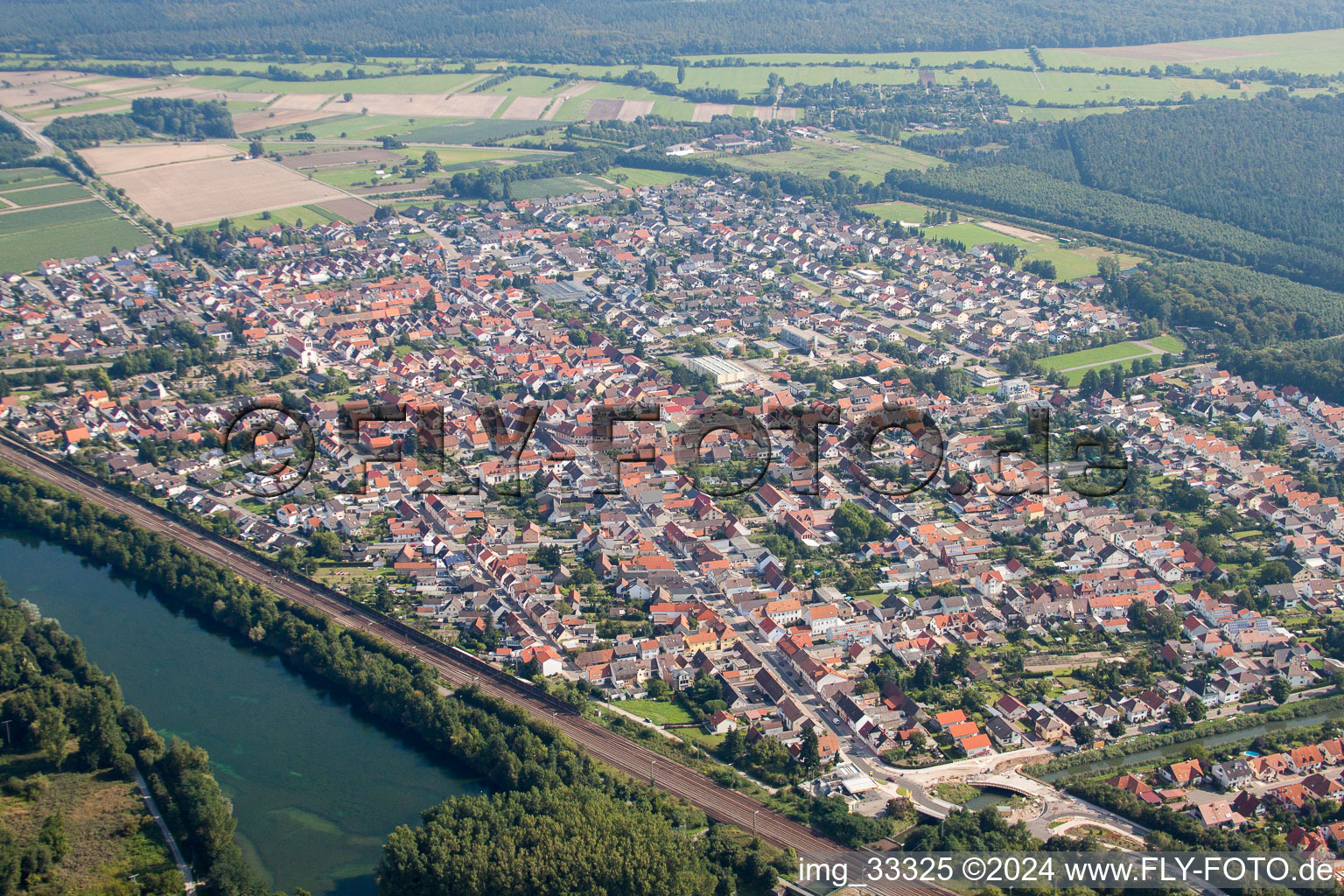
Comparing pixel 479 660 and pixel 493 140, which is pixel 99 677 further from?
pixel 493 140

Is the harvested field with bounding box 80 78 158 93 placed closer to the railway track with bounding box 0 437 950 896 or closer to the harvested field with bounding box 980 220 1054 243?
the railway track with bounding box 0 437 950 896

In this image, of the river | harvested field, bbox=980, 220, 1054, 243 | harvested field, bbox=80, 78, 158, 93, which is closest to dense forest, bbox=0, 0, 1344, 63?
harvested field, bbox=80, 78, 158, 93

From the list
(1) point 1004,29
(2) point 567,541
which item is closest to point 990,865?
(2) point 567,541

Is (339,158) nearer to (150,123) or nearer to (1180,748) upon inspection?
(150,123)

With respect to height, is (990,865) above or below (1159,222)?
below

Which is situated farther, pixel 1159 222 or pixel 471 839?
pixel 1159 222

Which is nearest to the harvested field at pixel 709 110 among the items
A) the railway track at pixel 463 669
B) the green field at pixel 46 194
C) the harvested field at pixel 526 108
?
the harvested field at pixel 526 108
